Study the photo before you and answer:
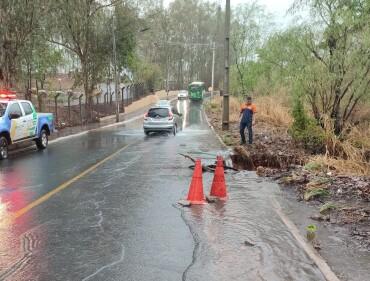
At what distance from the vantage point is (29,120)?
18109 millimetres

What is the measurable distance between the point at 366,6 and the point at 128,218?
12264 mm

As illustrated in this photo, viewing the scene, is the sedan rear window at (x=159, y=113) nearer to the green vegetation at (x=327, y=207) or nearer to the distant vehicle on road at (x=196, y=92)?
the green vegetation at (x=327, y=207)

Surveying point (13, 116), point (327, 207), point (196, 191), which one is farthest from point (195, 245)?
point (13, 116)

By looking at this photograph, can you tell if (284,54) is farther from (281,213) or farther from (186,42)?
(186,42)

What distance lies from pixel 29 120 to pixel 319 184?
11133 millimetres

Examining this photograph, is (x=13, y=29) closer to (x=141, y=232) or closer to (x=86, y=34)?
(x=86, y=34)

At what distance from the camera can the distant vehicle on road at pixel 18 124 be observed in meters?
16.3

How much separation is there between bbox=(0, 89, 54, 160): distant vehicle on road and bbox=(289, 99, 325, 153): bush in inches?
369

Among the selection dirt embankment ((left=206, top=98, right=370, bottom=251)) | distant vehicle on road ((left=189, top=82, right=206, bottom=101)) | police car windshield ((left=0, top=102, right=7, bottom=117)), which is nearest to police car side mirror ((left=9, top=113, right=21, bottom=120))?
police car windshield ((left=0, top=102, right=7, bottom=117))

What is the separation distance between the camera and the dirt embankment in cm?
817

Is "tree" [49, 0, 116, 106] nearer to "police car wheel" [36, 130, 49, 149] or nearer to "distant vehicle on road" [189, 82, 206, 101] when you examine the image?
"police car wheel" [36, 130, 49, 149]

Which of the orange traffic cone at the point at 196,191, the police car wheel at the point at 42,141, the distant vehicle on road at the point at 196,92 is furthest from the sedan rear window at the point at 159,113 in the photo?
the distant vehicle on road at the point at 196,92

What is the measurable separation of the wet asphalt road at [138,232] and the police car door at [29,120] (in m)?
5.18

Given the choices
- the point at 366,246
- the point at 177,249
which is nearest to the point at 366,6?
the point at 366,246
